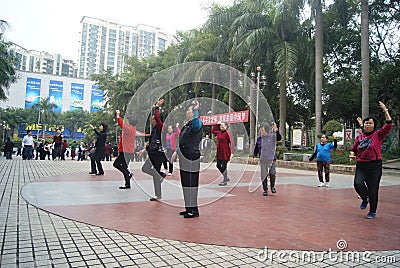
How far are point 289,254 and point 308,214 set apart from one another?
212cm

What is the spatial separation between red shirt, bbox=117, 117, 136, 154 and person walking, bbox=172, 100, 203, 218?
2.50 metres

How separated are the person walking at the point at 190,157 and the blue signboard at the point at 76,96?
84.4 metres

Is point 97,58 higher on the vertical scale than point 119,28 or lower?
lower

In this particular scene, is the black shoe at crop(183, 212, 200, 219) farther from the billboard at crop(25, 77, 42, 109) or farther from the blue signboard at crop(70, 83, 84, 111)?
the blue signboard at crop(70, 83, 84, 111)

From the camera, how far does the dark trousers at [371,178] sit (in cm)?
497

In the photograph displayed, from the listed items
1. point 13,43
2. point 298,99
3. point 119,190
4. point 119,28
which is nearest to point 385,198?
point 119,190

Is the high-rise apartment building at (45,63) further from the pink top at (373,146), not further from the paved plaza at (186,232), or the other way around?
the pink top at (373,146)

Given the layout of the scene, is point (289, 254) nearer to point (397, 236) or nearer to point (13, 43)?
point (397, 236)

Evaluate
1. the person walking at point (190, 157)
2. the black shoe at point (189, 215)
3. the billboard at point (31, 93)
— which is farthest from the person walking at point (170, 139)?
the billboard at point (31, 93)

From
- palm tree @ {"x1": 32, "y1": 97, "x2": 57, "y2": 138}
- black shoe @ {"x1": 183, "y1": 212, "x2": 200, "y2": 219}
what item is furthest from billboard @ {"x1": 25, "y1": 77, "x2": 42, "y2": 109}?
black shoe @ {"x1": 183, "y1": 212, "x2": 200, "y2": 219}

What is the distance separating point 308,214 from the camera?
5.18 metres

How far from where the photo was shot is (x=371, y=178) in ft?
16.4

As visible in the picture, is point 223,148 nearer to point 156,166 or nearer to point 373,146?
point 156,166

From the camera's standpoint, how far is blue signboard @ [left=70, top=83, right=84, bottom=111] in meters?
82.9
